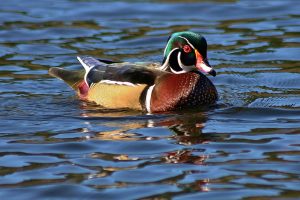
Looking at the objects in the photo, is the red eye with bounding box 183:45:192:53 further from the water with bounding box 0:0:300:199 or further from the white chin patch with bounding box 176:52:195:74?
the water with bounding box 0:0:300:199

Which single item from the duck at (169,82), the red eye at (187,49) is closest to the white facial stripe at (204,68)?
the duck at (169,82)

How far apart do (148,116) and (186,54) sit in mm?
873

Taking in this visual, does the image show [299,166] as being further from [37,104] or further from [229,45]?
[229,45]

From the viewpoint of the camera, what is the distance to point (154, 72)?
1155 centimetres

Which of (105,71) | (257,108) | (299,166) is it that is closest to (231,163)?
(299,166)

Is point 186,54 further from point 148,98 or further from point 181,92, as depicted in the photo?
point 148,98

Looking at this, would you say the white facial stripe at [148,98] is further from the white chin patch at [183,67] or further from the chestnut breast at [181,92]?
the white chin patch at [183,67]

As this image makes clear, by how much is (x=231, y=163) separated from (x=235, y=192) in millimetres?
924

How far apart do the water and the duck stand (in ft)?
0.71

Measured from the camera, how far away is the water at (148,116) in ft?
27.9

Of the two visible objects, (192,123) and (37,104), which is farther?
(37,104)

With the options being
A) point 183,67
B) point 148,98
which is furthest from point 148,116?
point 183,67

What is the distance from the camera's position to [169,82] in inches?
447

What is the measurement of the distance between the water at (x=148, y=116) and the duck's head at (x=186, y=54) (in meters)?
0.55
